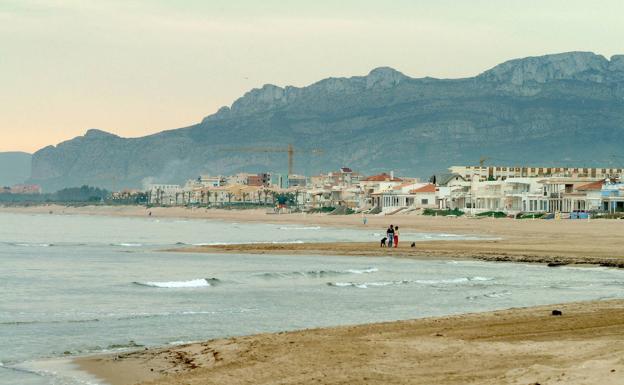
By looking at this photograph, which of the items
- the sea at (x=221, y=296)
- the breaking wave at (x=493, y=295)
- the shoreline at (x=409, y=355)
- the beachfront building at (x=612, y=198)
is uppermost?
the beachfront building at (x=612, y=198)

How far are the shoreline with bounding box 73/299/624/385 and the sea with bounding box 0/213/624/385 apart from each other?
177 cm

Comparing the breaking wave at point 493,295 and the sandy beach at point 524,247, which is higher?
the sandy beach at point 524,247

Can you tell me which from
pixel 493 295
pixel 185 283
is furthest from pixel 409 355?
pixel 185 283

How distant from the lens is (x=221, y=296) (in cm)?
3716

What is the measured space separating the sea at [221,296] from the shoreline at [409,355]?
5.81ft

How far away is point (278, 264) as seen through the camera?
5569 cm

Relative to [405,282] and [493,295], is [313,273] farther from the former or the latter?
[493,295]

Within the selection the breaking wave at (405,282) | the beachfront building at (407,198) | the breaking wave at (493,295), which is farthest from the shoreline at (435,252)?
the beachfront building at (407,198)

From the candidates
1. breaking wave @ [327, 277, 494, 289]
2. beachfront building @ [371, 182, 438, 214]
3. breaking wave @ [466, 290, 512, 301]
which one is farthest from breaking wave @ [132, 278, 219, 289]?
beachfront building @ [371, 182, 438, 214]

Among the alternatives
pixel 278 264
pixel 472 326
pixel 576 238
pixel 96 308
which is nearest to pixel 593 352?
pixel 472 326

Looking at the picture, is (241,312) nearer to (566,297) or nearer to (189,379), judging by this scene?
(566,297)

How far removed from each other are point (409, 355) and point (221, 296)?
19360mm

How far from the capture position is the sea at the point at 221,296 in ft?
82.7

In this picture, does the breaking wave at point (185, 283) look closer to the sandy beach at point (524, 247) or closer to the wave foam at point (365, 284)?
the wave foam at point (365, 284)
